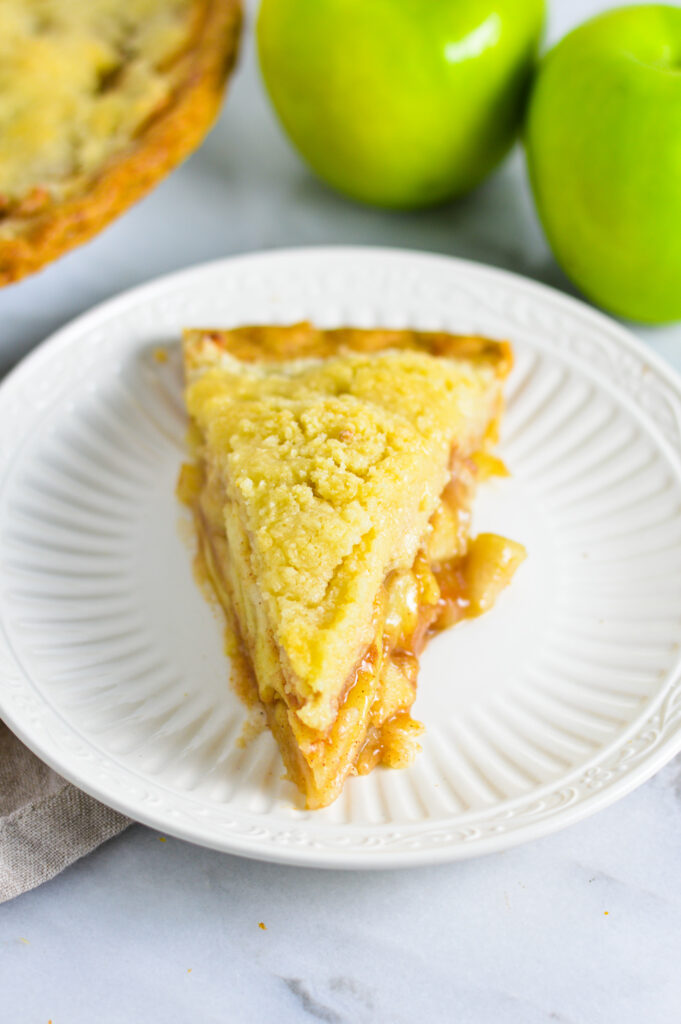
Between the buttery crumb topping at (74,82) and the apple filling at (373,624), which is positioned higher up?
the buttery crumb topping at (74,82)

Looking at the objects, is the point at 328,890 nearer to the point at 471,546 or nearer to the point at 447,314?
the point at 471,546

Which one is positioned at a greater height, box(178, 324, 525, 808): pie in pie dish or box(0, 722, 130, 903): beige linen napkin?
box(0, 722, 130, 903): beige linen napkin

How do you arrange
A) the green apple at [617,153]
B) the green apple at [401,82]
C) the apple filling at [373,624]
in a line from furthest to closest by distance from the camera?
the green apple at [401,82] → the green apple at [617,153] → the apple filling at [373,624]

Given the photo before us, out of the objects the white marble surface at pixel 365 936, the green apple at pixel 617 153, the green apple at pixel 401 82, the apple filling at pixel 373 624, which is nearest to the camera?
the white marble surface at pixel 365 936

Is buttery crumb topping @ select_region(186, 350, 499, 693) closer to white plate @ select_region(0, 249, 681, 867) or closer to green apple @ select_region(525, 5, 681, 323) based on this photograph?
white plate @ select_region(0, 249, 681, 867)

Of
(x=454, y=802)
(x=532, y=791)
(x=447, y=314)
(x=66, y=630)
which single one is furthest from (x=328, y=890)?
(x=447, y=314)

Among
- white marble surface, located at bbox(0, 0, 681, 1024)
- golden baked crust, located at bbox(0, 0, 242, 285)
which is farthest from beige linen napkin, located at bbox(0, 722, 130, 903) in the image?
golden baked crust, located at bbox(0, 0, 242, 285)

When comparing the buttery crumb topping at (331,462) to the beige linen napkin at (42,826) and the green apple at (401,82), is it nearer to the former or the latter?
the beige linen napkin at (42,826)

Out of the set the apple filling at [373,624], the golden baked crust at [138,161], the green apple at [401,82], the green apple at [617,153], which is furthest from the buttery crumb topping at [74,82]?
the green apple at [617,153]
